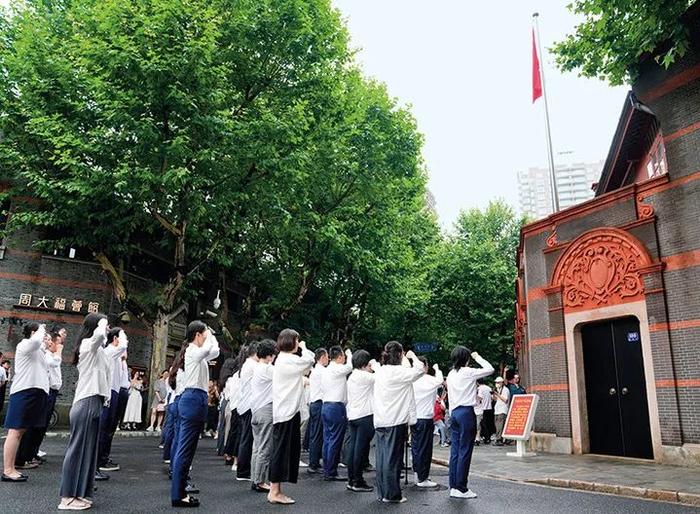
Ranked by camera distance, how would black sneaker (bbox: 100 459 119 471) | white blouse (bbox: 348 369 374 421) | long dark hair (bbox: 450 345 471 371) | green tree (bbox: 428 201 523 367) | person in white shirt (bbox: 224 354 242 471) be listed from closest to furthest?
long dark hair (bbox: 450 345 471 371), white blouse (bbox: 348 369 374 421), black sneaker (bbox: 100 459 119 471), person in white shirt (bbox: 224 354 242 471), green tree (bbox: 428 201 523 367)

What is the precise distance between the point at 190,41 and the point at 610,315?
11403 millimetres

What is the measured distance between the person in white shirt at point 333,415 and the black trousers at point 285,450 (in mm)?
1920

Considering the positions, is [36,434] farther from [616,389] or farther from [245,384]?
[616,389]

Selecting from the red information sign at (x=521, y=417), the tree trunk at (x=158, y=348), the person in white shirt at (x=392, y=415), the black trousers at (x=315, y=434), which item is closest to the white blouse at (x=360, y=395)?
the person in white shirt at (x=392, y=415)

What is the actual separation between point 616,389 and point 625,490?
469 centimetres

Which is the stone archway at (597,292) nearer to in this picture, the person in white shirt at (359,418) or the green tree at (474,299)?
the person in white shirt at (359,418)

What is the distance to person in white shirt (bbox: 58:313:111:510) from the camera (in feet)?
17.6

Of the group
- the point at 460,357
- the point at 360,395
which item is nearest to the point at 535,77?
the point at 460,357

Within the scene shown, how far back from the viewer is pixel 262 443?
6.64 m

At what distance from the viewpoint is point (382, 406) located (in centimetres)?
694

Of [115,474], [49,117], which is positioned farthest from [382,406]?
[49,117]

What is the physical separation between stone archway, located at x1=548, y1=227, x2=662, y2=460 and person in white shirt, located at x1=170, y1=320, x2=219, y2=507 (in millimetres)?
9039

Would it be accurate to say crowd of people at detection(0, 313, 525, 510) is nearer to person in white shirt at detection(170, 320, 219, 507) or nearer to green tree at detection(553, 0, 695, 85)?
person in white shirt at detection(170, 320, 219, 507)

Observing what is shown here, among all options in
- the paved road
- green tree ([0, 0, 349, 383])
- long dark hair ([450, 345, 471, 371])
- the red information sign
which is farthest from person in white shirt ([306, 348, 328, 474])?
green tree ([0, 0, 349, 383])
